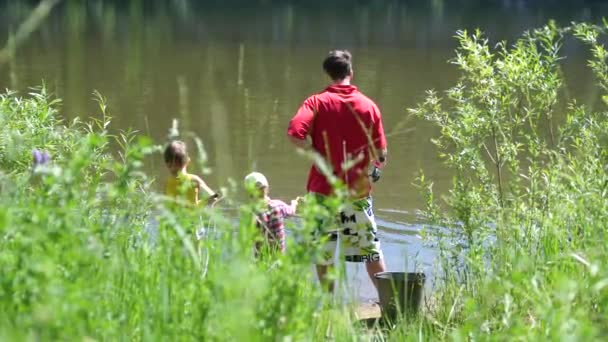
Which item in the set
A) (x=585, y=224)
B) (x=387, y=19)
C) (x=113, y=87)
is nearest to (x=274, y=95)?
(x=113, y=87)

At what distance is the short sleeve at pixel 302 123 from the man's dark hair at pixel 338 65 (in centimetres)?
22

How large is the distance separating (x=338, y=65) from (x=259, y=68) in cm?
1386

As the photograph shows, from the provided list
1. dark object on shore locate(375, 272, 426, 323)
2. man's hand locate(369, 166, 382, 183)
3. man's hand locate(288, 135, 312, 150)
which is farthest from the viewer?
man's hand locate(369, 166, 382, 183)

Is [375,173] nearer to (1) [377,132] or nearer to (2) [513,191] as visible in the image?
(1) [377,132]

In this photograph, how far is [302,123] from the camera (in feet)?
18.4

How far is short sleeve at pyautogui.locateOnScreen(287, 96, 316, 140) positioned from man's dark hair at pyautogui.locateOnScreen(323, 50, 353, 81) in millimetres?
217

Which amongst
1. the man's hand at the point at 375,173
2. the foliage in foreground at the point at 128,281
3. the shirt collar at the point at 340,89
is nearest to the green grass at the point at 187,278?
the foliage in foreground at the point at 128,281

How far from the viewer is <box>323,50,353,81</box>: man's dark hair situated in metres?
5.73

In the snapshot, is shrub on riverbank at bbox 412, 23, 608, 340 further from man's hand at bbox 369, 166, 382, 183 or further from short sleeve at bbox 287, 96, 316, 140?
short sleeve at bbox 287, 96, 316, 140

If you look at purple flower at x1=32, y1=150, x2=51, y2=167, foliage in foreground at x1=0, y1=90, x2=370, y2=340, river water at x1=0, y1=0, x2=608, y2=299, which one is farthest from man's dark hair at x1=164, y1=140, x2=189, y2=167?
purple flower at x1=32, y1=150, x2=51, y2=167

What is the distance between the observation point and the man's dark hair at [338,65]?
225 inches

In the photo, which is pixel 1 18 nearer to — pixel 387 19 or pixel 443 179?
pixel 387 19

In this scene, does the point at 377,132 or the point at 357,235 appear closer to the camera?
the point at 377,132

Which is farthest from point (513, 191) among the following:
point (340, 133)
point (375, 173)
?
point (340, 133)
